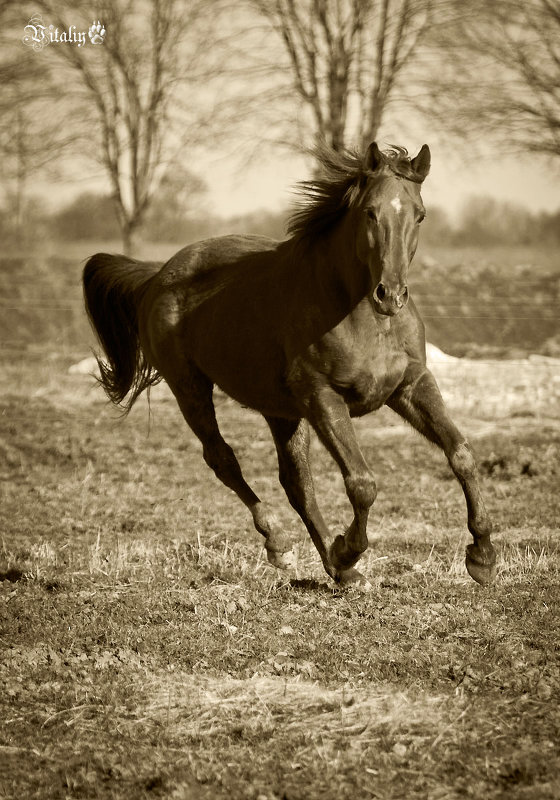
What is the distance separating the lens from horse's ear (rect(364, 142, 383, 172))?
4723 millimetres

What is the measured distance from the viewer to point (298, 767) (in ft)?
11.3

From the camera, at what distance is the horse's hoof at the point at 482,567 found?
497cm

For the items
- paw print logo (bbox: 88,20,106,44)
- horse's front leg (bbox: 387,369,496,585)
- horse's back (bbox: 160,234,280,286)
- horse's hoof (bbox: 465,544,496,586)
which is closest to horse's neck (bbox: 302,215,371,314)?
horse's front leg (bbox: 387,369,496,585)

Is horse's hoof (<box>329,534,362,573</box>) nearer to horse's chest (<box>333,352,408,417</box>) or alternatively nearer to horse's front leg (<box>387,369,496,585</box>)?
horse's front leg (<box>387,369,496,585</box>)

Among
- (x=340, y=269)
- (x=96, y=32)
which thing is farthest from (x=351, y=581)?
(x=96, y=32)

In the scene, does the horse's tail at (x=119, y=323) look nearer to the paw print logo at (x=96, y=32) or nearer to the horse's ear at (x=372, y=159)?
the horse's ear at (x=372, y=159)

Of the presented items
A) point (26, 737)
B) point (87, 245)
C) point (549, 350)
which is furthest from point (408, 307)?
point (87, 245)

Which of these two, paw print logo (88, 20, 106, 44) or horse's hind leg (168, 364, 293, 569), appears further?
paw print logo (88, 20, 106, 44)

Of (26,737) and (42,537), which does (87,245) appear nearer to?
(42,537)

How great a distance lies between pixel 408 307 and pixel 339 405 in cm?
65

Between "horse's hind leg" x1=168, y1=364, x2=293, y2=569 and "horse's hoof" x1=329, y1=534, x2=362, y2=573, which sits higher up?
"horse's hind leg" x1=168, y1=364, x2=293, y2=569

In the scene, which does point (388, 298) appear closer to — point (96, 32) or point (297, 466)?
point (297, 466)

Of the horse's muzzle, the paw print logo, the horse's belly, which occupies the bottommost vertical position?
the horse's belly

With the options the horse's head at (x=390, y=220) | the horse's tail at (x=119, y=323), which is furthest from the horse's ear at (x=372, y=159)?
the horse's tail at (x=119, y=323)
